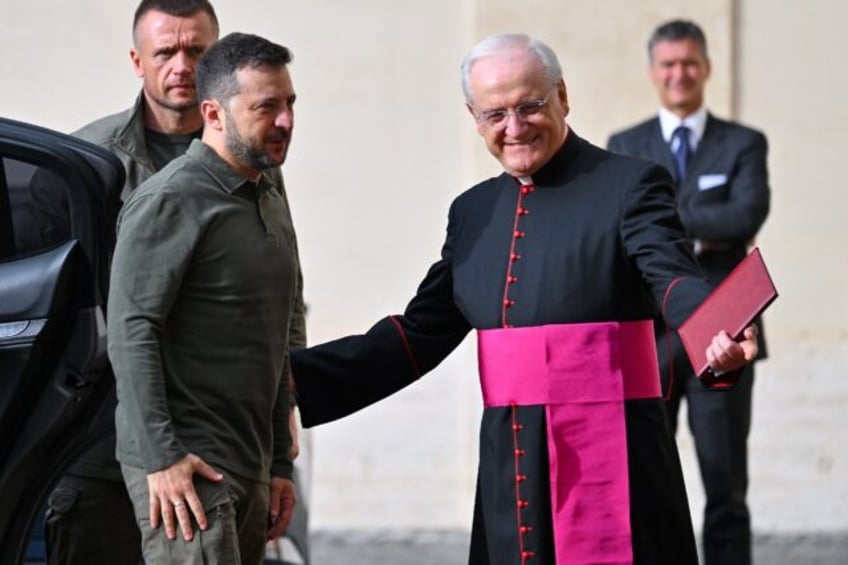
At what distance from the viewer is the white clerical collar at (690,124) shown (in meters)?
7.80

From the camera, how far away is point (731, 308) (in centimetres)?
448

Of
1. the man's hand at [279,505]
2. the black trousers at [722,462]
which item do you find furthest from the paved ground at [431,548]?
the man's hand at [279,505]

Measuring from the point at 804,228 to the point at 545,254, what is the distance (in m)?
4.31

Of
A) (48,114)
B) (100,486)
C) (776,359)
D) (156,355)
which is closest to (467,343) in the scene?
(776,359)

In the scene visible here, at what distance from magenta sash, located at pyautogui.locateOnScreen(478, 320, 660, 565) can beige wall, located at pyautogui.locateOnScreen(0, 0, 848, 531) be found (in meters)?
4.12

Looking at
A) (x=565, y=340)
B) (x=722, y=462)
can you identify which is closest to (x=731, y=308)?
(x=565, y=340)

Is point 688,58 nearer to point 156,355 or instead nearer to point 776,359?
point 776,359

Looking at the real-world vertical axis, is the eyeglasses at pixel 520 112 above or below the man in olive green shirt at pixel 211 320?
above

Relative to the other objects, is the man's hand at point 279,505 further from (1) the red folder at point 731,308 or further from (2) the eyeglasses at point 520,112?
(1) the red folder at point 731,308

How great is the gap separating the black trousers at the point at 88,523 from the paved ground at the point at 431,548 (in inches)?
146

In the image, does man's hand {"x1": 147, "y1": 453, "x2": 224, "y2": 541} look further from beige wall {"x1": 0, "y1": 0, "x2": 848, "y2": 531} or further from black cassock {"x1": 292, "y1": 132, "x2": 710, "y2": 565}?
beige wall {"x1": 0, "y1": 0, "x2": 848, "y2": 531}

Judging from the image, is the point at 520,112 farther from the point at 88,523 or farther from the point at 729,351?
the point at 88,523

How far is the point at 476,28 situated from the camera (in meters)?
9.10

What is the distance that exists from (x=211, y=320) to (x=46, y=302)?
35cm
